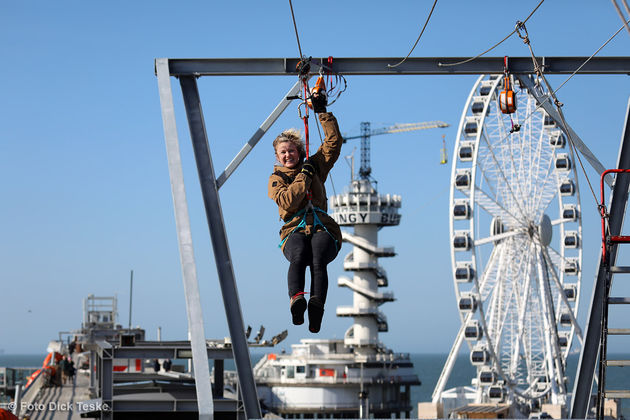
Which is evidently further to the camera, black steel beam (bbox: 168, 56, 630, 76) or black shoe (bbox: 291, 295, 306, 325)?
black steel beam (bbox: 168, 56, 630, 76)

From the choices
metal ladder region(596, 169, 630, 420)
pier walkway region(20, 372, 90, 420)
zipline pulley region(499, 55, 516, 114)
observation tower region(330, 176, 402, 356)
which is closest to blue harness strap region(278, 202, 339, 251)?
metal ladder region(596, 169, 630, 420)

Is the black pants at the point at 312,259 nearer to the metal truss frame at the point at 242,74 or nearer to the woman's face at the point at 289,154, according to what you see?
the woman's face at the point at 289,154

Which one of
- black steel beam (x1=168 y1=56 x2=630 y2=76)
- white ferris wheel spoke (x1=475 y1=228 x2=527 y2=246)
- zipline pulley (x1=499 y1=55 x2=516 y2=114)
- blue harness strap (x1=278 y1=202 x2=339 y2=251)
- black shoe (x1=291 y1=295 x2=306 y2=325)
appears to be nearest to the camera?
black shoe (x1=291 y1=295 x2=306 y2=325)

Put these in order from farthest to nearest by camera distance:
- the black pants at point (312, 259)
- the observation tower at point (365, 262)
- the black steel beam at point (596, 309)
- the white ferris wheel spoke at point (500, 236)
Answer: the observation tower at point (365, 262) → the white ferris wheel spoke at point (500, 236) → the black steel beam at point (596, 309) → the black pants at point (312, 259)

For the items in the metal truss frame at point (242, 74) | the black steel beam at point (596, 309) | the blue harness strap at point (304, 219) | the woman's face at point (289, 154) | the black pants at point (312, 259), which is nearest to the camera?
the black pants at point (312, 259)

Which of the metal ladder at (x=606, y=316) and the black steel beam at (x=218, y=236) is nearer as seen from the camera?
the metal ladder at (x=606, y=316)

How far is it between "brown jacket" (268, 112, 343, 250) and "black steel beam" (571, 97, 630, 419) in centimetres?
328

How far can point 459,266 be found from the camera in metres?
44.0

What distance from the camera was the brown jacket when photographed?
357 inches

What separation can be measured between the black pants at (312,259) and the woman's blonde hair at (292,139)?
84cm

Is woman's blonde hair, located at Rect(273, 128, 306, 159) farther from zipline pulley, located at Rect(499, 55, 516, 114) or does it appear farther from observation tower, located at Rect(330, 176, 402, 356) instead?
observation tower, located at Rect(330, 176, 402, 356)

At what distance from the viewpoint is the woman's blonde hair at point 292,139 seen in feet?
31.1

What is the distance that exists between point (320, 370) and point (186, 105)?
78132 millimetres

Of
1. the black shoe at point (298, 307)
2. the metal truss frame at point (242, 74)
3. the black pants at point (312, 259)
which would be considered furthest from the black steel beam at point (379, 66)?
the black shoe at point (298, 307)
